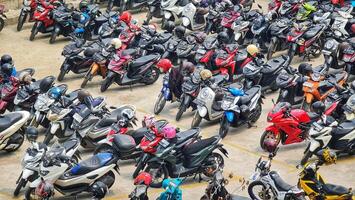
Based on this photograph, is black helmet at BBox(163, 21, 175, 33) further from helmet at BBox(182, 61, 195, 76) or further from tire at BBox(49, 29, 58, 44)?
helmet at BBox(182, 61, 195, 76)

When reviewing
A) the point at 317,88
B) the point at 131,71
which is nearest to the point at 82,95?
the point at 131,71

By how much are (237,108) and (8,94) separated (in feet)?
15.3

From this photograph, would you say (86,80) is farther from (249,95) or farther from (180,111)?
(249,95)

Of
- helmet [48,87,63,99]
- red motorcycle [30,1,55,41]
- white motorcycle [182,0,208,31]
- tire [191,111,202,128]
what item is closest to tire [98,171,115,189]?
helmet [48,87,63,99]

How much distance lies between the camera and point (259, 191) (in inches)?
601

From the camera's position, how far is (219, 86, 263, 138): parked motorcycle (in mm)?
18188

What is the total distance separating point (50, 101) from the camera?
17.8 metres

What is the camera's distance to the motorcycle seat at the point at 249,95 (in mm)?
18516

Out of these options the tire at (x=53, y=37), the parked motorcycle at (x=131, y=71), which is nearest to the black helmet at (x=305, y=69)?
the parked motorcycle at (x=131, y=71)

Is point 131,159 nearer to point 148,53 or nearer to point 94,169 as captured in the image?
point 94,169

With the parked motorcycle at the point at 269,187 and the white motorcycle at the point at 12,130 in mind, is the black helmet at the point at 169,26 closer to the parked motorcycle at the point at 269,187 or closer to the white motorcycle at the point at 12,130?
the white motorcycle at the point at 12,130

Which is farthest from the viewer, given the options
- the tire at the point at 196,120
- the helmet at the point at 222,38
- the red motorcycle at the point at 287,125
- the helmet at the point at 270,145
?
the helmet at the point at 222,38

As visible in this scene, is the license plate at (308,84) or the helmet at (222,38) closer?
the license plate at (308,84)

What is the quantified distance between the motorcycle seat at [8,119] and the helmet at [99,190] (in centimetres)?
289
